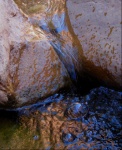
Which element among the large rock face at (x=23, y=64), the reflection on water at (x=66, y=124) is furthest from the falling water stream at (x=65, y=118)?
the large rock face at (x=23, y=64)

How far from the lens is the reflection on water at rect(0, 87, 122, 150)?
249 centimetres

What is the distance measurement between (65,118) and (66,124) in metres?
0.10

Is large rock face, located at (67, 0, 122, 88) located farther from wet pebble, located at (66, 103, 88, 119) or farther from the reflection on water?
wet pebble, located at (66, 103, 88, 119)

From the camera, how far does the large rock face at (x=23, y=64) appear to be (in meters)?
2.77

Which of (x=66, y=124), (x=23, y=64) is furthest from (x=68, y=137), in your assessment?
(x=23, y=64)

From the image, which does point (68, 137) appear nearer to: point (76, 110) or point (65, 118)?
point (65, 118)

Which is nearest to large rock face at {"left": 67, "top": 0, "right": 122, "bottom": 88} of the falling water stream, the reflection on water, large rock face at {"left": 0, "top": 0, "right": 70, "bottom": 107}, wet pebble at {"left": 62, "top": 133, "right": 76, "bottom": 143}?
the falling water stream

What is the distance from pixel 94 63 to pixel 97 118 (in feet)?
2.18

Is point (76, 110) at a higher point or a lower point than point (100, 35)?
lower

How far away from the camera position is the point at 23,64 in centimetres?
288

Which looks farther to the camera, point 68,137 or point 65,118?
point 65,118

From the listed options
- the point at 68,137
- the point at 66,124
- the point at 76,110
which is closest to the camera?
the point at 68,137

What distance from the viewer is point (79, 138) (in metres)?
2.53

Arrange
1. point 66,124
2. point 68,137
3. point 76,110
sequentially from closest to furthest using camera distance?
point 68,137
point 66,124
point 76,110
